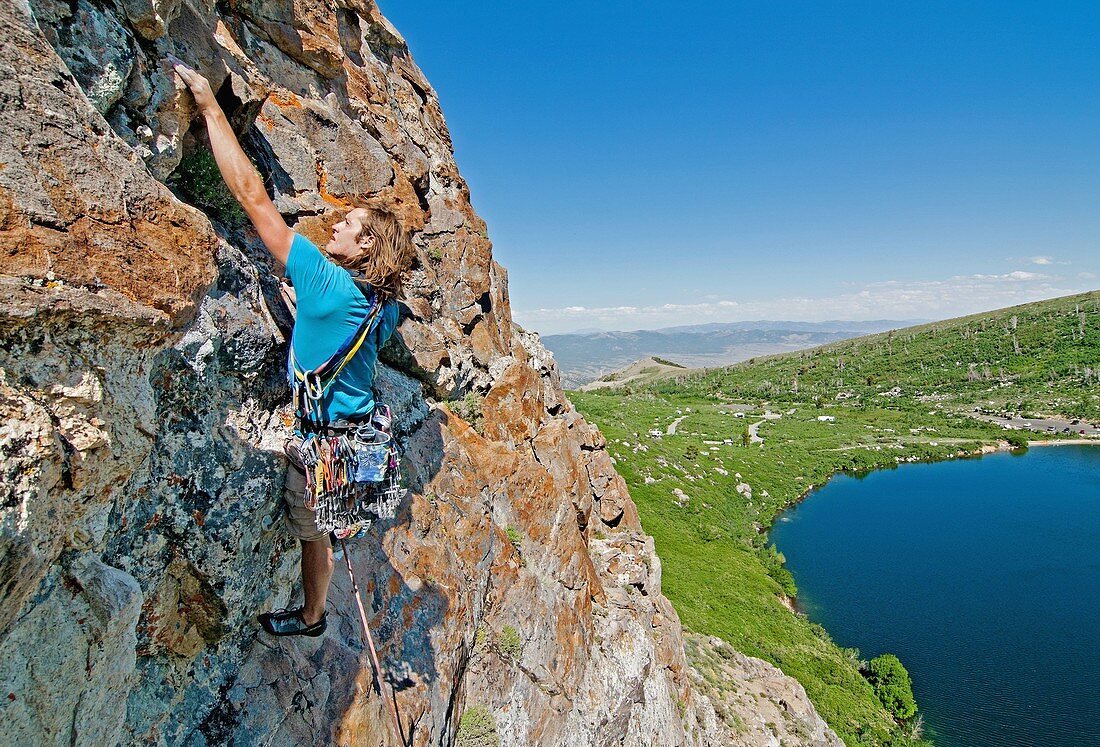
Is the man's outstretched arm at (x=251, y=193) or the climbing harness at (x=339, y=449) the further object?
the climbing harness at (x=339, y=449)

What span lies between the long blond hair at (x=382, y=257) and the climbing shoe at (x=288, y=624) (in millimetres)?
3500

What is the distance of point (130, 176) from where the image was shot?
3.83 metres

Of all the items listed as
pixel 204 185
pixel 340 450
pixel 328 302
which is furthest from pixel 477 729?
pixel 204 185

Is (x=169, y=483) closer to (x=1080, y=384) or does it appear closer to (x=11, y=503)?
(x=11, y=503)

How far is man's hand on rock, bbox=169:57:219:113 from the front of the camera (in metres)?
4.96

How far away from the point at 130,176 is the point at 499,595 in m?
8.06

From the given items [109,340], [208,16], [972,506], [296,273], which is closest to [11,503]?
[109,340]

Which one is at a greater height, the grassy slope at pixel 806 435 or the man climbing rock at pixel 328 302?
the man climbing rock at pixel 328 302

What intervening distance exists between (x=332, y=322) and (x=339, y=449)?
3.90 ft

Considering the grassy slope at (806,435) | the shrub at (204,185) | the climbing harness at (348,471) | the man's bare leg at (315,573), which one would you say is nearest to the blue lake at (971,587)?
the grassy slope at (806,435)

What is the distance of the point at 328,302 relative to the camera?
177 inches

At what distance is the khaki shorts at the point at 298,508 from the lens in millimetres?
5277

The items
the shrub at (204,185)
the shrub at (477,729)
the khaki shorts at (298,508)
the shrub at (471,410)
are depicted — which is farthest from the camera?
the shrub at (471,410)

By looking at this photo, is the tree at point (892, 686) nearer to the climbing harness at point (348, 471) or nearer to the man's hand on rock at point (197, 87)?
the climbing harness at point (348, 471)
